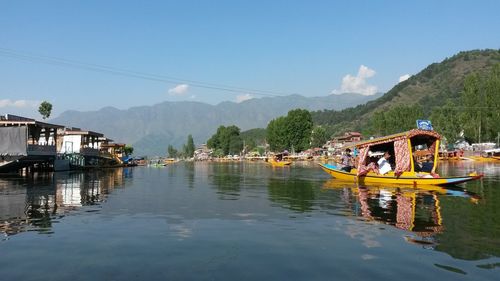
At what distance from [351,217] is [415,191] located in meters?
12.3

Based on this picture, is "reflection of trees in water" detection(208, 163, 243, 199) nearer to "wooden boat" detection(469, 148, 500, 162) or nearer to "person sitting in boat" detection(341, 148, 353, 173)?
"person sitting in boat" detection(341, 148, 353, 173)

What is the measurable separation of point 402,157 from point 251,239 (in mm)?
21791

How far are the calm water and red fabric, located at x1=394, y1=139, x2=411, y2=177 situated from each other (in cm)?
845

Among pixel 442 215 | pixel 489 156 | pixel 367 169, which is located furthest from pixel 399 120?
pixel 442 215

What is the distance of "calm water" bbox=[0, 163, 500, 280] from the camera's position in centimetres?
967

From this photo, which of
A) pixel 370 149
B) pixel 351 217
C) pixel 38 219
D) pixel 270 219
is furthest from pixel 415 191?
pixel 38 219

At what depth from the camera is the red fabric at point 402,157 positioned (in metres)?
31.3

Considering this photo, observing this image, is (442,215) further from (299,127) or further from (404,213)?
(299,127)

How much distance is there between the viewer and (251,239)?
43.2 ft

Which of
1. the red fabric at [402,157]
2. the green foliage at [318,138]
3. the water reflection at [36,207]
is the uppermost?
the green foliage at [318,138]

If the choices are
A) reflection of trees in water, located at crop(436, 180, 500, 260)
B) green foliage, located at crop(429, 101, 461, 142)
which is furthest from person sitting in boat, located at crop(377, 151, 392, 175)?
green foliage, located at crop(429, 101, 461, 142)

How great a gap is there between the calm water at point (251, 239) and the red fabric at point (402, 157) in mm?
8450

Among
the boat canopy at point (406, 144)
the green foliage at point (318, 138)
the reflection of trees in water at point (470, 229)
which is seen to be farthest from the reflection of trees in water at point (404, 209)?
the green foliage at point (318, 138)

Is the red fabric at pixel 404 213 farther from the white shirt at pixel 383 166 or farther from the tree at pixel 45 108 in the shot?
the tree at pixel 45 108
